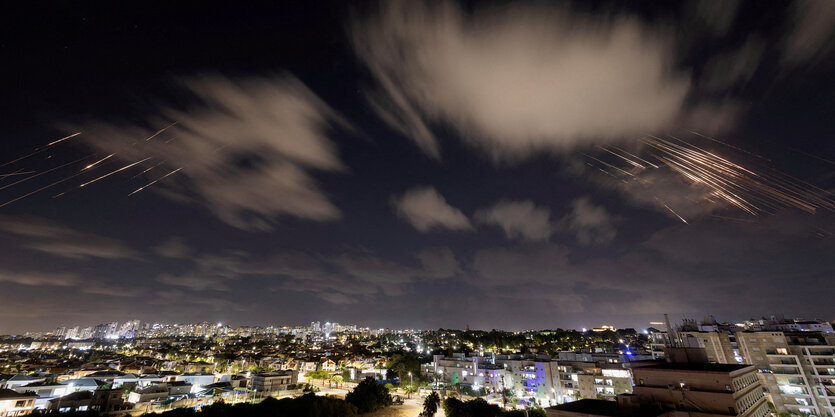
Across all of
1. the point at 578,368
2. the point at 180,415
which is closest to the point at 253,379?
the point at 180,415

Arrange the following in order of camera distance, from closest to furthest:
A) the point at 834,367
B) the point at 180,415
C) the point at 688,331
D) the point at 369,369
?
the point at 180,415
the point at 834,367
the point at 688,331
the point at 369,369

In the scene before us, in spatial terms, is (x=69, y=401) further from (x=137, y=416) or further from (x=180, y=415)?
(x=180, y=415)

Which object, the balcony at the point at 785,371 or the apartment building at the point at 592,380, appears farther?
the apartment building at the point at 592,380

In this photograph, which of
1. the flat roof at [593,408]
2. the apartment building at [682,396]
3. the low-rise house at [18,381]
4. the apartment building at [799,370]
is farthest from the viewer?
the low-rise house at [18,381]

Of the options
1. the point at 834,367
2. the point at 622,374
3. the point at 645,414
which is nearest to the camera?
the point at 645,414

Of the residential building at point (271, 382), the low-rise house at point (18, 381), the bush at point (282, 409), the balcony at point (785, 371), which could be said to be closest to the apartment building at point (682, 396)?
the balcony at point (785, 371)

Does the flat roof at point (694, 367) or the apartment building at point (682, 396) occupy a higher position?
the flat roof at point (694, 367)

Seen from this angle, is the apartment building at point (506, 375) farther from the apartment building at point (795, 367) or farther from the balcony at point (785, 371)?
the balcony at point (785, 371)

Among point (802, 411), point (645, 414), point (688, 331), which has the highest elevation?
point (688, 331)
